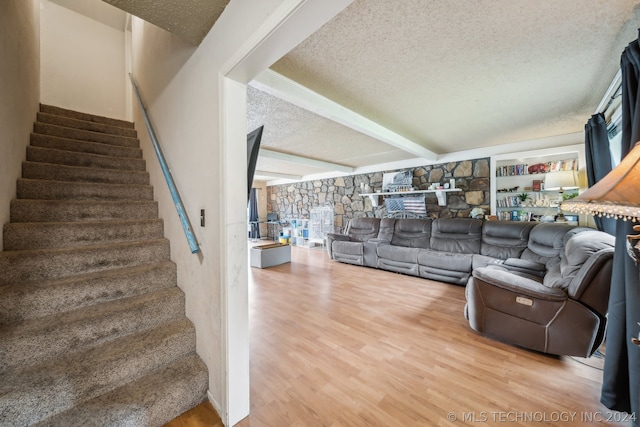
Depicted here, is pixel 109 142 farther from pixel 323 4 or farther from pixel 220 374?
pixel 323 4

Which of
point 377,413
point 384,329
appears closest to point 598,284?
point 384,329

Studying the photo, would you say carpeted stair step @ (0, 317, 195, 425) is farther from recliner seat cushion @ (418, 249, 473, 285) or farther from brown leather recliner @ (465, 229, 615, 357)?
recliner seat cushion @ (418, 249, 473, 285)

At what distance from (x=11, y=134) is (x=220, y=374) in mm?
2219

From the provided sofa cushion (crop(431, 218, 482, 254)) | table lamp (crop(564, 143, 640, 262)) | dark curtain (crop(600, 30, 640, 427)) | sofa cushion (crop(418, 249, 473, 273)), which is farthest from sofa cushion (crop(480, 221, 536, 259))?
table lamp (crop(564, 143, 640, 262))

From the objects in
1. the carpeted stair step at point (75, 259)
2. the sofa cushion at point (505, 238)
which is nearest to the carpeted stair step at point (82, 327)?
the carpeted stair step at point (75, 259)

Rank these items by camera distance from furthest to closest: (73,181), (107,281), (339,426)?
(73,181)
(107,281)
(339,426)

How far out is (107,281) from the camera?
1.54 m

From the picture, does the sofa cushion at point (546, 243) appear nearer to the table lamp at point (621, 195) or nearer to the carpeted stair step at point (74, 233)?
the table lamp at point (621, 195)

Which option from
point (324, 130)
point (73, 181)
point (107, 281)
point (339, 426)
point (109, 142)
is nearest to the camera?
point (339, 426)

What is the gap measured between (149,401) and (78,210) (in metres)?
1.61

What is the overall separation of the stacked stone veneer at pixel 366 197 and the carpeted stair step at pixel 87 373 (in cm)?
489

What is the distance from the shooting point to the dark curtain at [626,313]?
3.81 ft

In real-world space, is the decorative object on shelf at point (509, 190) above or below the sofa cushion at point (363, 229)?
above

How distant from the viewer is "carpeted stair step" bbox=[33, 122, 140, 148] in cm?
234
